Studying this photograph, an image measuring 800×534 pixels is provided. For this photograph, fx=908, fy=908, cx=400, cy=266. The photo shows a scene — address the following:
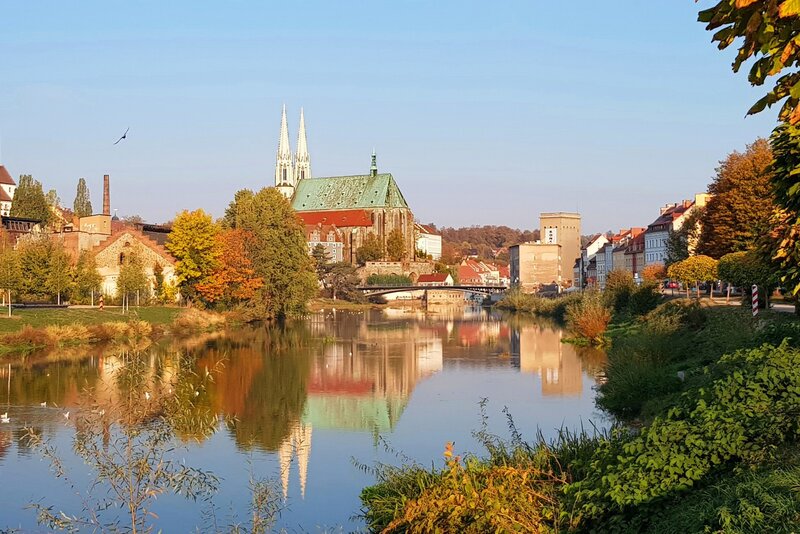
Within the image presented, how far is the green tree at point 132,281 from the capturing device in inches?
2135

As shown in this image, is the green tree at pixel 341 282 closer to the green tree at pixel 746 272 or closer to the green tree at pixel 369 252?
the green tree at pixel 369 252

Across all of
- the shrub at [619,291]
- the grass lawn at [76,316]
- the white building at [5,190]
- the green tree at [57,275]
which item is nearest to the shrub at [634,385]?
the grass lawn at [76,316]

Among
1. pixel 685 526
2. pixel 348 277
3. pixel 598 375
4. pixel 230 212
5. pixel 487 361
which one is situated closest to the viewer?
pixel 685 526

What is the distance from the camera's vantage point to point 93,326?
42.5 m

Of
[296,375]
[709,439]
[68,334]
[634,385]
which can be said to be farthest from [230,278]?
[709,439]

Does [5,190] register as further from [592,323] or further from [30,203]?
[592,323]

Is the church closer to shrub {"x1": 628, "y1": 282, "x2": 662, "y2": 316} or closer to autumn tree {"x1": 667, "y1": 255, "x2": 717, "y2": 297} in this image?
shrub {"x1": 628, "y1": 282, "x2": 662, "y2": 316}

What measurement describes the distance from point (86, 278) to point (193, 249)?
24.0 ft

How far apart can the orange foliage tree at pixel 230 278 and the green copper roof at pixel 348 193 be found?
8710 cm

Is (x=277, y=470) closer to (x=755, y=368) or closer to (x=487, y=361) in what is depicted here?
(x=755, y=368)

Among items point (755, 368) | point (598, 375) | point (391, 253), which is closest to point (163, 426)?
point (755, 368)

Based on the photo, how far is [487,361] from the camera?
38156 millimetres

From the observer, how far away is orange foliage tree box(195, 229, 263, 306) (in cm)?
5700

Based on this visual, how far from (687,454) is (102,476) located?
6.03 m
